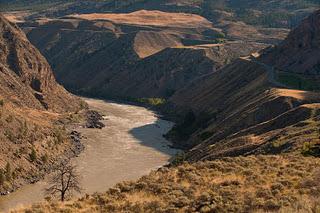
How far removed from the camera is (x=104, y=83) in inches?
6718

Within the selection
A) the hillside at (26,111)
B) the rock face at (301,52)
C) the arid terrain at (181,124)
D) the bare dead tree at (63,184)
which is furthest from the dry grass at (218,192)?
the rock face at (301,52)

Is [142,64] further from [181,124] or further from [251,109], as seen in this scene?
[251,109]

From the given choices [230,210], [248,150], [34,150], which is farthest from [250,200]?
[34,150]

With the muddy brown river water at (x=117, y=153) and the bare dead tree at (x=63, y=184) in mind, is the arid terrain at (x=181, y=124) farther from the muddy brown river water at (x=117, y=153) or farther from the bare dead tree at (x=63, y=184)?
the bare dead tree at (x=63, y=184)

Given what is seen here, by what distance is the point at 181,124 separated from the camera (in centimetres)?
10788

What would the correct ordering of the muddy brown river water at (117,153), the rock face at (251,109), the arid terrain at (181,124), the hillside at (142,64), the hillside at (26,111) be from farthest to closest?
the hillside at (142,64) < the hillside at (26,111) < the muddy brown river water at (117,153) < the rock face at (251,109) < the arid terrain at (181,124)

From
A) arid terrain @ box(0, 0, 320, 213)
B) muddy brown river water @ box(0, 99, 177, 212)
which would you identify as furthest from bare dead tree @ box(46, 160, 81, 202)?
arid terrain @ box(0, 0, 320, 213)

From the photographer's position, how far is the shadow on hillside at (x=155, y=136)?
94019 millimetres

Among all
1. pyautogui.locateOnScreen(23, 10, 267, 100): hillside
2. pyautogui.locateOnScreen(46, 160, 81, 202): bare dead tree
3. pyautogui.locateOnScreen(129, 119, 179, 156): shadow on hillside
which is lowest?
pyautogui.locateOnScreen(23, 10, 267, 100): hillside

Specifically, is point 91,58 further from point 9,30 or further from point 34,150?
point 34,150

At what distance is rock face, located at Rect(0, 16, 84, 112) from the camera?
352 ft

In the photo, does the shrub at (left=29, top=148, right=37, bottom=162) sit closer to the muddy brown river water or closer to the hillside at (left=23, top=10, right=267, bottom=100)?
the muddy brown river water

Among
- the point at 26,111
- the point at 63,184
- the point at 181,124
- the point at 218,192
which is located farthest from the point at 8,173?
the point at 181,124

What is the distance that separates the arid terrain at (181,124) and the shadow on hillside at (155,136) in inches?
16.2
